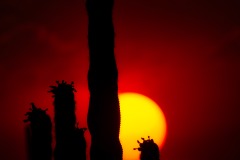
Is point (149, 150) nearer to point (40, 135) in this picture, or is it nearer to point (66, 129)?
point (66, 129)

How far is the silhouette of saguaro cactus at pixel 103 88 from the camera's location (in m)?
9.98

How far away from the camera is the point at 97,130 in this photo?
33.0 ft

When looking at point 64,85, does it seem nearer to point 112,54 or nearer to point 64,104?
point 64,104

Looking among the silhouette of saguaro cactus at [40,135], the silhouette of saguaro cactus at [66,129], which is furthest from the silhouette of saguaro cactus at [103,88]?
the silhouette of saguaro cactus at [40,135]

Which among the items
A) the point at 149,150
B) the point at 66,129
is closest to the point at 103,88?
the point at 66,129

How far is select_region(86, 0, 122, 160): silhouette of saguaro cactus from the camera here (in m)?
9.98

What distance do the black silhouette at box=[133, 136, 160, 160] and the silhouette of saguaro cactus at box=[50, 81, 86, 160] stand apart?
1.99 metres

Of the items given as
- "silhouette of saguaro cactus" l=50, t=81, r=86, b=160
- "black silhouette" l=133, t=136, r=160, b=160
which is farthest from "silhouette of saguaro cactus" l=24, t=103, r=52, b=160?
"black silhouette" l=133, t=136, r=160, b=160

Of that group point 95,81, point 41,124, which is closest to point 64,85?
point 41,124

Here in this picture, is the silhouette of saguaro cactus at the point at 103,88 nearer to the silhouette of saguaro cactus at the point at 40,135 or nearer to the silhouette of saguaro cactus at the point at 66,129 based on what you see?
the silhouette of saguaro cactus at the point at 66,129

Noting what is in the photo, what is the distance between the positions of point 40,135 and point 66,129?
0.87 m

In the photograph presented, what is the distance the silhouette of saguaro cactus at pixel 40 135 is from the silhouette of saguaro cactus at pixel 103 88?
1.94 meters

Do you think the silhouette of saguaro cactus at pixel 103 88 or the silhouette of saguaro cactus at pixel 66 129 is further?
the silhouette of saguaro cactus at pixel 66 129

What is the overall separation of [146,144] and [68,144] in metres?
2.60
